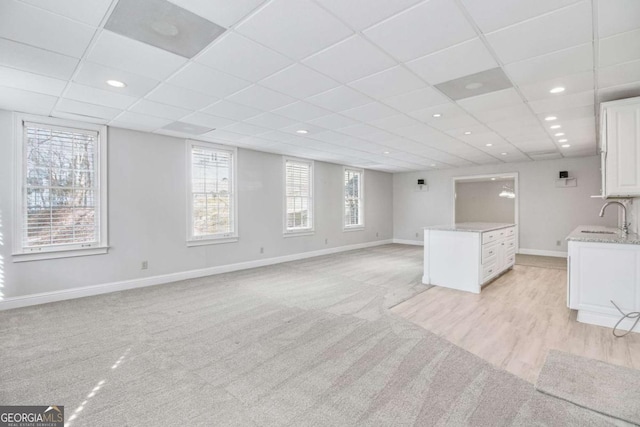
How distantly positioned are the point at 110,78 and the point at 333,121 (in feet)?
8.53

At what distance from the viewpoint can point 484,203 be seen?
12.2m

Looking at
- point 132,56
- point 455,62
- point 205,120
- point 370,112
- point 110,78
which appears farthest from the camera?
point 205,120

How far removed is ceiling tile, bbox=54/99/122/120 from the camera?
139 inches

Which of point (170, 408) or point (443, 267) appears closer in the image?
point (170, 408)

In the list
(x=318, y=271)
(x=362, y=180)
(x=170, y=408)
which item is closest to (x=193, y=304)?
(x=170, y=408)

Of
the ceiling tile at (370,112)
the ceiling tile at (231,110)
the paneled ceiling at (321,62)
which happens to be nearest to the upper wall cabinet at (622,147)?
the paneled ceiling at (321,62)

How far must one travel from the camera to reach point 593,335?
298 cm

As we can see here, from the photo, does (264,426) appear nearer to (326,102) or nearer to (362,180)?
(326,102)

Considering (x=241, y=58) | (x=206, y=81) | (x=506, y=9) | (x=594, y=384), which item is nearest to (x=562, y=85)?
(x=506, y=9)

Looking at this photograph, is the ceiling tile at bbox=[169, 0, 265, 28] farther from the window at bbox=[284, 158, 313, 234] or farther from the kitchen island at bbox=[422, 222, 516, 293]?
the window at bbox=[284, 158, 313, 234]

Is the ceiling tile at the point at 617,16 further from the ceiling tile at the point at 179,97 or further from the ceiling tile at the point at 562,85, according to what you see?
the ceiling tile at the point at 179,97

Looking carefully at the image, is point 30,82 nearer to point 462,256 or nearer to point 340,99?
point 340,99

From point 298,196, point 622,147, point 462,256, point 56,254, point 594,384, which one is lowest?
point 594,384

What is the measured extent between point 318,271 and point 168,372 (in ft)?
12.3
